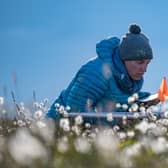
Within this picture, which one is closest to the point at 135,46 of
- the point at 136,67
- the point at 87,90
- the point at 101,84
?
the point at 136,67

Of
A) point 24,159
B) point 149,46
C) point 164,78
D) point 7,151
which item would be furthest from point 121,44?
point 24,159

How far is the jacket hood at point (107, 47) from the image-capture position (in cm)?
948

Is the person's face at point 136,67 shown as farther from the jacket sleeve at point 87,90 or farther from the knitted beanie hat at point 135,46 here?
the jacket sleeve at point 87,90

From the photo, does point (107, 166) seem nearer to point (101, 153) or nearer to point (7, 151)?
point (101, 153)

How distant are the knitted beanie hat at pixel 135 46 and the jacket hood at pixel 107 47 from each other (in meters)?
0.16

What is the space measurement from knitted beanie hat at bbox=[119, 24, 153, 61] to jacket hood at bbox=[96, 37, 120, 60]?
0.16 metres

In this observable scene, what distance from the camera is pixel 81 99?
351 inches

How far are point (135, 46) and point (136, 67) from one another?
0.37 metres

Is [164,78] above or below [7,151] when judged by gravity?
below

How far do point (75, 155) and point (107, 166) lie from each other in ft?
1.19

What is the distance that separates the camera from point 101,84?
897cm

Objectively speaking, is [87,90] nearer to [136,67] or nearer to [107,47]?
[136,67]

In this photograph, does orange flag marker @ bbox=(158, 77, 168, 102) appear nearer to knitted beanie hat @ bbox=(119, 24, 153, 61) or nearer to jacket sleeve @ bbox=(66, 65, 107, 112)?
knitted beanie hat @ bbox=(119, 24, 153, 61)

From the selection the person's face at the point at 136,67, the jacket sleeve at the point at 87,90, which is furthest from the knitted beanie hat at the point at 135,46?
the jacket sleeve at the point at 87,90
